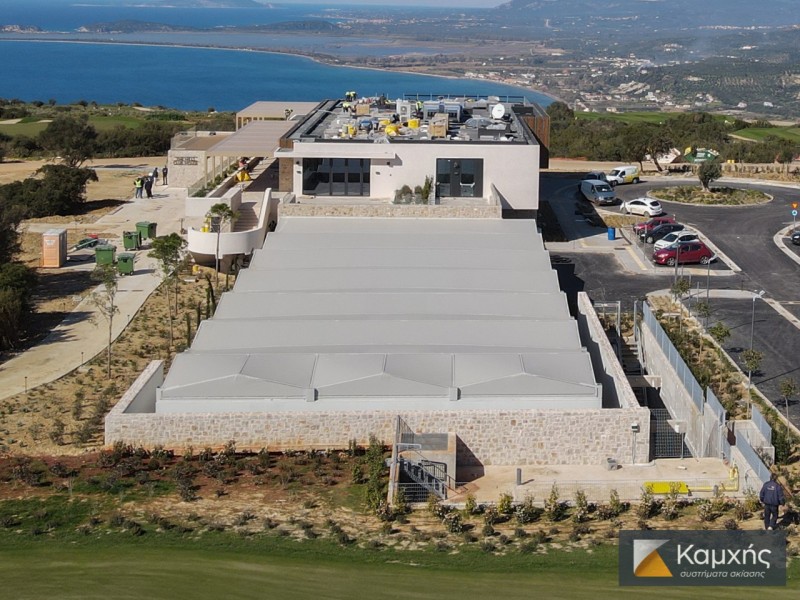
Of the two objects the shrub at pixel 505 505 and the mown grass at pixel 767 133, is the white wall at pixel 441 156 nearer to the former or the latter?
the shrub at pixel 505 505

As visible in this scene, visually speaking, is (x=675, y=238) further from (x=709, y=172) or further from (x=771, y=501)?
(x=771, y=501)

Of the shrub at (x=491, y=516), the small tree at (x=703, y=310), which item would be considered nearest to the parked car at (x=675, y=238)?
the small tree at (x=703, y=310)

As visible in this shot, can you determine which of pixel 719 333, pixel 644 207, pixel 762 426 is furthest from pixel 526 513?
pixel 644 207

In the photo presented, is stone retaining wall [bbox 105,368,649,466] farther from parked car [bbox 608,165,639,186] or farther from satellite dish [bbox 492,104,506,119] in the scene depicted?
parked car [bbox 608,165,639,186]

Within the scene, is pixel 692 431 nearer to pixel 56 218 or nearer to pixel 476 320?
pixel 476 320

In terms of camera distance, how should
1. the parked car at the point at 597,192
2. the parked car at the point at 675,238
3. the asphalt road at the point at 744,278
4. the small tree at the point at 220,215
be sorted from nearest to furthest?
the asphalt road at the point at 744,278 → the small tree at the point at 220,215 → the parked car at the point at 675,238 → the parked car at the point at 597,192

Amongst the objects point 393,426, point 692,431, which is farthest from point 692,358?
point 393,426

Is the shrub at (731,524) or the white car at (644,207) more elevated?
the white car at (644,207)
